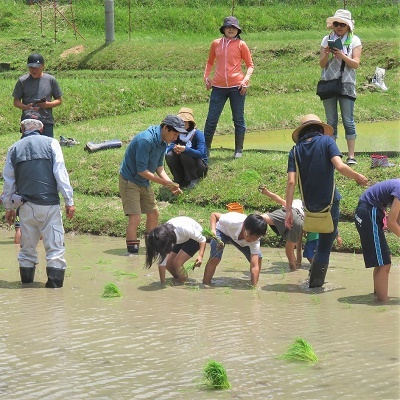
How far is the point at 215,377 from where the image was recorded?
6102mm

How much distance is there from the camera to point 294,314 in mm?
8039

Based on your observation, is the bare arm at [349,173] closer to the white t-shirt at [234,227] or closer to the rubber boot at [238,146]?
the white t-shirt at [234,227]

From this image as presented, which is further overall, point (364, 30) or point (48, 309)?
point (364, 30)

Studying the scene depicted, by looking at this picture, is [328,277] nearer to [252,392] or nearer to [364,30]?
[252,392]

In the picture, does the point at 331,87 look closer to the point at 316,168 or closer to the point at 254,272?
the point at 316,168

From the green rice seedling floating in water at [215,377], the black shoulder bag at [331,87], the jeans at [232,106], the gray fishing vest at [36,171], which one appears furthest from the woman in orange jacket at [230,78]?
the green rice seedling floating in water at [215,377]

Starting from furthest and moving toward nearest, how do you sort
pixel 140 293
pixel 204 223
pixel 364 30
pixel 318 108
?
pixel 364 30 < pixel 318 108 < pixel 204 223 < pixel 140 293

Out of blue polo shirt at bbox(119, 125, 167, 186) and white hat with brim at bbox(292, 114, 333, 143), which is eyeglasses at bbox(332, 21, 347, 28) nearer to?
blue polo shirt at bbox(119, 125, 167, 186)

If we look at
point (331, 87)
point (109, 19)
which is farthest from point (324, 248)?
point (109, 19)

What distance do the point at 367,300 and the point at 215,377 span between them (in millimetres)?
2823

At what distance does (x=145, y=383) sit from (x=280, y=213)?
4.13m

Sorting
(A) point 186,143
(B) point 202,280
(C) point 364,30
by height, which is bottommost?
(B) point 202,280

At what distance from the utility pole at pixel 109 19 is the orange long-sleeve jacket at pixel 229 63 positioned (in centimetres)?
1521

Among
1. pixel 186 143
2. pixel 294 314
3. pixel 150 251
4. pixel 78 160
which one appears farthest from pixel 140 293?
pixel 78 160
